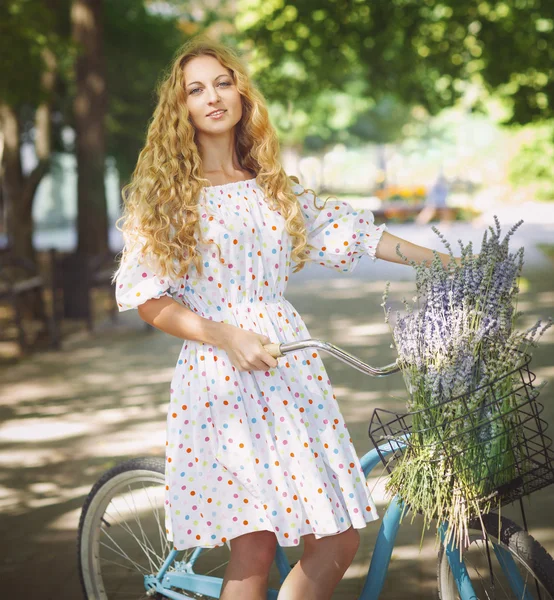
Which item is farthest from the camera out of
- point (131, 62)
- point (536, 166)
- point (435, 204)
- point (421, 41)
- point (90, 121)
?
point (536, 166)

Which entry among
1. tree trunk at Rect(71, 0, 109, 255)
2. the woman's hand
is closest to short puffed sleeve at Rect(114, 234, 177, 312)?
the woman's hand

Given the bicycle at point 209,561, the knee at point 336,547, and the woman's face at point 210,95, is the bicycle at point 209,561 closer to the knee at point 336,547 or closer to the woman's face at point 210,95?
the knee at point 336,547

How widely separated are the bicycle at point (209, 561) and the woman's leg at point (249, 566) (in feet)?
0.51

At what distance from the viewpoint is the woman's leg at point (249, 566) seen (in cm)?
261

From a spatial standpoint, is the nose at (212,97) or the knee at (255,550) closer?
the knee at (255,550)

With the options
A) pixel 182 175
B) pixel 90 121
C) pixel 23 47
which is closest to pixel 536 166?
pixel 90 121

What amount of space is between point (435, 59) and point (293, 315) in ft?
51.1

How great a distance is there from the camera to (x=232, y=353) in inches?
103

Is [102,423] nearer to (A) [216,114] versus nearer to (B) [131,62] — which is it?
(A) [216,114]

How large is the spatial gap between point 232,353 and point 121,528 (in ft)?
4.14

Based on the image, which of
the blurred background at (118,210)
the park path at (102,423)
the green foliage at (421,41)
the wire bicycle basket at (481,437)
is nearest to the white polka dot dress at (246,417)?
the wire bicycle basket at (481,437)

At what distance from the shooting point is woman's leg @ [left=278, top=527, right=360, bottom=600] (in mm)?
2645

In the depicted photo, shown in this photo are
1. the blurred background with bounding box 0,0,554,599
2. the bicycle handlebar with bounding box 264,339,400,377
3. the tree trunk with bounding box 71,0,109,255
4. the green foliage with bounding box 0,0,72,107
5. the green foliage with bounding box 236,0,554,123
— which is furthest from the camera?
the green foliage with bounding box 236,0,554,123

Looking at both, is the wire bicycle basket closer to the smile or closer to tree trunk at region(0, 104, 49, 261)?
the smile
